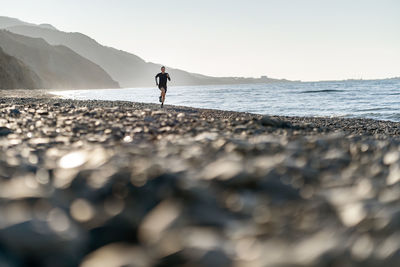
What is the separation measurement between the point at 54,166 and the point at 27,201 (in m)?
1.06

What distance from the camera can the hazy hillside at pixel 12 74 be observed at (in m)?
64.7

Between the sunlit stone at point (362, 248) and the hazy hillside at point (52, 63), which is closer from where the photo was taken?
the sunlit stone at point (362, 248)

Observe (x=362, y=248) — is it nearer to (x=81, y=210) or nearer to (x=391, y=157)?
(x=81, y=210)

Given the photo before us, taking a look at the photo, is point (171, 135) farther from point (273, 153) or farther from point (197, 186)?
point (197, 186)

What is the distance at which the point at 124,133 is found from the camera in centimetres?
537

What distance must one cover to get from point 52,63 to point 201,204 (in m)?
173

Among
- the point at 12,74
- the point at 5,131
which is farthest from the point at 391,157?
the point at 12,74

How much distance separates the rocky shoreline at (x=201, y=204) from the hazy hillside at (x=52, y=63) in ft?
379

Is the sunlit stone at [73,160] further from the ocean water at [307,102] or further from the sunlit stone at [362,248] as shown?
the ocean water at [307,102]

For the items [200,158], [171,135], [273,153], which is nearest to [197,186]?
[200,158]

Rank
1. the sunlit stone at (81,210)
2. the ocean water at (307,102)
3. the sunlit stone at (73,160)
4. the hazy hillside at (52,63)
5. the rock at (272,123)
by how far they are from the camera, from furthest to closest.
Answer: the hazy hillside at (52,63)
the ocean water at (307,102)
the rock at (272,123)
the sunlit stone at (73,160)
the sunlit stone at (81,210)

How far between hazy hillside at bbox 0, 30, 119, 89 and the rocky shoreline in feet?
379

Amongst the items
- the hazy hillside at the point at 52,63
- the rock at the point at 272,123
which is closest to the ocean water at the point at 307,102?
the rock at the point at 272,123

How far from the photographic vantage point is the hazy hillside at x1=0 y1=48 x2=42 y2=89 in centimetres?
6468
